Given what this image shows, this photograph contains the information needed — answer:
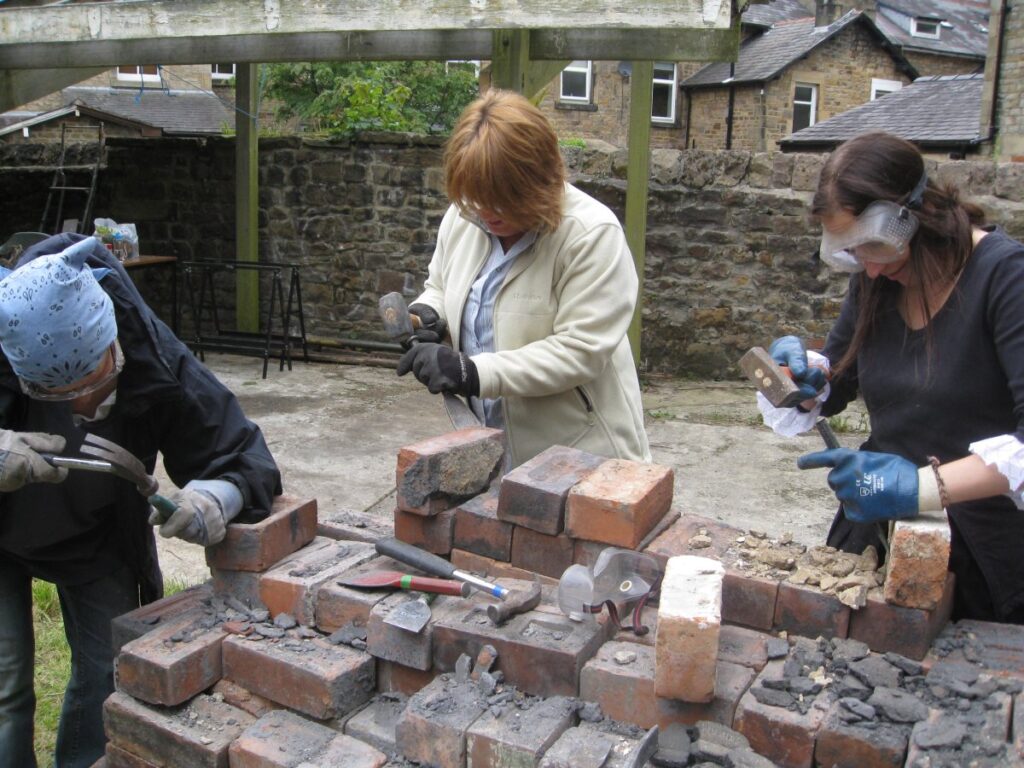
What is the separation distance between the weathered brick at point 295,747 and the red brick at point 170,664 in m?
0.16

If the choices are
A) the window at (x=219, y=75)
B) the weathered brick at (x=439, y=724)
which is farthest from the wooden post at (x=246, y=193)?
the window at (x=219, y=75)

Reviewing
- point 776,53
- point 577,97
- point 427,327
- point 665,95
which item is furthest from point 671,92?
point 427,327

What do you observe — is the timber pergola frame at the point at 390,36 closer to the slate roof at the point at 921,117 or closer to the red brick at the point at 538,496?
the red brick at the point at 538,496

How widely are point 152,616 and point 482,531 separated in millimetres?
742

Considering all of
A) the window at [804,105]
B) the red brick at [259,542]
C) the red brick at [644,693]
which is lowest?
the red brick at [644,693]

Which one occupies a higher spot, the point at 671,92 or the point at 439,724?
the point at 671,92

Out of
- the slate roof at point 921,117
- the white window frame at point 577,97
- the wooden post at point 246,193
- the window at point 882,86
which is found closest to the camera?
the wooden post at point 246,193

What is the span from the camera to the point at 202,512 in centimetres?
193

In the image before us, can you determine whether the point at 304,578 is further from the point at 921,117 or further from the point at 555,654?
the point at 921,117

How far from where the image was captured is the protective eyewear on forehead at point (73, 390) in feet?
6.23

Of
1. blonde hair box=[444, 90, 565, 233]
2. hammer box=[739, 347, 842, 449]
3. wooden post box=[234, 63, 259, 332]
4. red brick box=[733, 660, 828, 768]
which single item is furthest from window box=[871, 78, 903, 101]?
red brick box=[733, 660, 828, 768]

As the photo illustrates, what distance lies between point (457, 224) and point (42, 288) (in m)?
1.17

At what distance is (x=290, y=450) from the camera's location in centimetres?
584

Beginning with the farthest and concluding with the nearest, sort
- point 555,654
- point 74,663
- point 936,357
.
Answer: point 74,663 < point 936,357 < point 555,654
